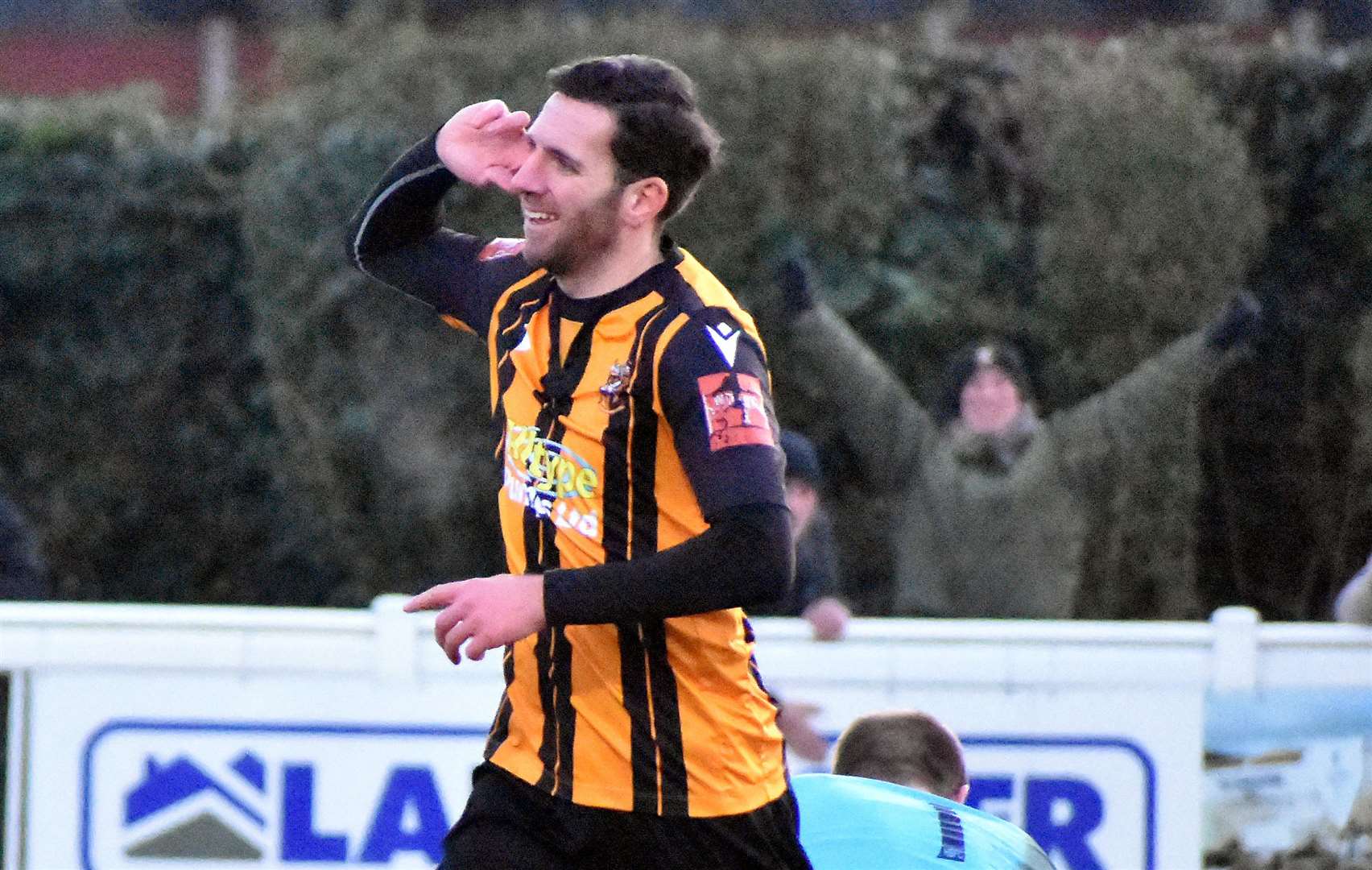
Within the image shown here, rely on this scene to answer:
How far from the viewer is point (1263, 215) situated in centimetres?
834

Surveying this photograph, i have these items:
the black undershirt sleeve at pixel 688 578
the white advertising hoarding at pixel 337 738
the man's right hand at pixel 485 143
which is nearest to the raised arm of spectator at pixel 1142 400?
the white advertising hoarding at pixel 337 738

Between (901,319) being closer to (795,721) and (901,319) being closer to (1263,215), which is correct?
(1263,215)

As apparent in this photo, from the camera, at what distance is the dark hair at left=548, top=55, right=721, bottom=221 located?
3.00 meters

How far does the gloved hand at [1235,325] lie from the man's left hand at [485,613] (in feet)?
12.3

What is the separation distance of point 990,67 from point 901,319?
1187 mm

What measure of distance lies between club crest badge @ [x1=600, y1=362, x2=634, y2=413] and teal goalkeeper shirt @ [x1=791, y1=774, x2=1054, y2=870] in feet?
2.41

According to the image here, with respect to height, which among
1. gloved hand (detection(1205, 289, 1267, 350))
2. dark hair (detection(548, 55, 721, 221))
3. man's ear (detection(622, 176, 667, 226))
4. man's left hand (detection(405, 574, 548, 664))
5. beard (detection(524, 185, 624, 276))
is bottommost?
man's left hand (detection(405, 574, 548, 664))

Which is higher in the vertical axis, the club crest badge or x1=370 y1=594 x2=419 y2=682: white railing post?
the club crest badge

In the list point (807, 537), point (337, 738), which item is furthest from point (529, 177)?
point (807, 537)

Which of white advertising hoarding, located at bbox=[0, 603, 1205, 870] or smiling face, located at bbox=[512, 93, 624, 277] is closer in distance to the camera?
smiling face, located at bbox=[512, 93, 624, 277]

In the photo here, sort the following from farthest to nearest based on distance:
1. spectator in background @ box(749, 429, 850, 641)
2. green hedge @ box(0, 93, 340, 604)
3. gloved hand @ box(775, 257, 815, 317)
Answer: green hedge @ box(0, 93, 340, 604) < gloved hand @ box(775, 257, 815, 317) < spectator in background @ box(749, 429, 850, 641)

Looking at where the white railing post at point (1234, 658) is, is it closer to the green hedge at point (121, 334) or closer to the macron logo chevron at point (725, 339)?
the macron logo chevron at point (725, 339)

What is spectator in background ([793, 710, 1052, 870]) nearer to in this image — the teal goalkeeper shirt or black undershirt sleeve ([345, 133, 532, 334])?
the teal goalkeeper shirt

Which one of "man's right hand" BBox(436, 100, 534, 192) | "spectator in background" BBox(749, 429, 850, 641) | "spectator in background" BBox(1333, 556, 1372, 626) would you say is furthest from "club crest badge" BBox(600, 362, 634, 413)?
"spectator in background" BBox(1333, 556, 1372, 626)
